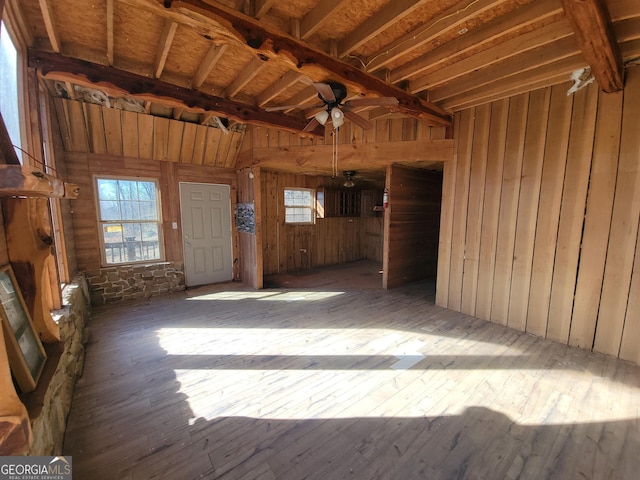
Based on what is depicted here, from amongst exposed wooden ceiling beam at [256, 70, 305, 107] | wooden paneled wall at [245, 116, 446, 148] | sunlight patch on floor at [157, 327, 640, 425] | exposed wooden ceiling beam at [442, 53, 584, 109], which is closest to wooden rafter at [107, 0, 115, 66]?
exposed wooden ceiling beam at [256, 70, 305, 107]

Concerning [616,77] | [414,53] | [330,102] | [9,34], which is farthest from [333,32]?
[9,34]

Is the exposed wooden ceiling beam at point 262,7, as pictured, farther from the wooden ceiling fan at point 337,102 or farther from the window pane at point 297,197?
the window pane at point 297,197

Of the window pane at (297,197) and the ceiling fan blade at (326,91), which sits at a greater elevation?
the ceiling fan blade at (326,91)

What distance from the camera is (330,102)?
8.98 feet

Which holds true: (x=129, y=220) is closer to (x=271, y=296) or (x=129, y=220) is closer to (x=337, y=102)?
(x=271, y=296)

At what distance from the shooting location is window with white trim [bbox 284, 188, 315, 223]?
6602 mm

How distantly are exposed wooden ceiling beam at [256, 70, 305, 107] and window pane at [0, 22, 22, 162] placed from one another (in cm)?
238

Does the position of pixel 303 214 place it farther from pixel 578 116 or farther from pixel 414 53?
pixel 578 116

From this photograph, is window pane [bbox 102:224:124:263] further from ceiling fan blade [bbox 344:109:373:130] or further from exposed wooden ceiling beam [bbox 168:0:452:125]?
ceiling fan blade [bbox 344:109:373:130]

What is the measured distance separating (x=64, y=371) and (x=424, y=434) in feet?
8.65

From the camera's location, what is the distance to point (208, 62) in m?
2.90

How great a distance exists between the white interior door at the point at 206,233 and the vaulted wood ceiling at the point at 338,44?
1927 mm

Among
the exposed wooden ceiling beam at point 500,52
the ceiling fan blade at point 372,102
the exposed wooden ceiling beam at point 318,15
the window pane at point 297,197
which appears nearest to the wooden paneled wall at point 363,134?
the exposed wooden ceiling beam at point 500,52

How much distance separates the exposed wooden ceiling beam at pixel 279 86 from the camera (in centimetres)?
311
